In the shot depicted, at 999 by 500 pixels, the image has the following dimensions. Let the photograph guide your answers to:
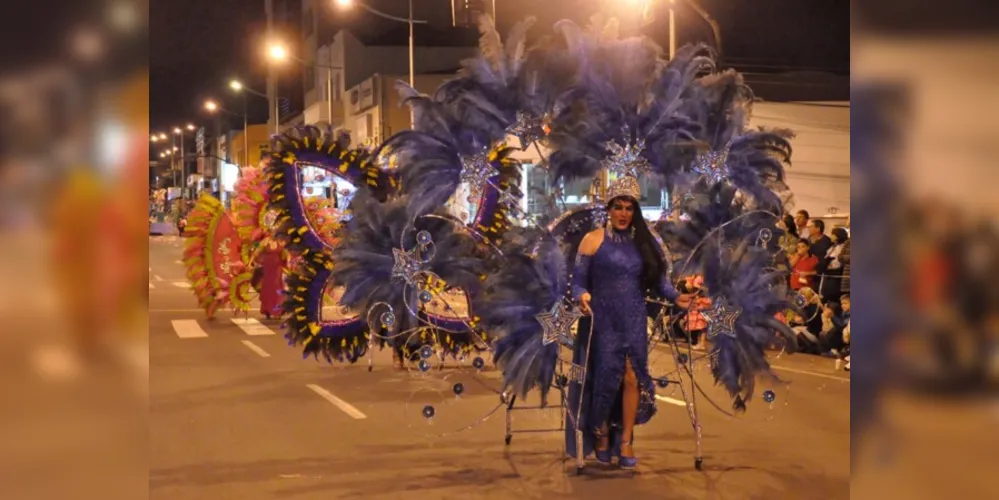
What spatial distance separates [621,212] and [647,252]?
36cm

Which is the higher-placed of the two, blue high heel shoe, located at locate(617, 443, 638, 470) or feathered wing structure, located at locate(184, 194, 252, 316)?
feathered wing structure, located at locate(184, 194, 252, 316)

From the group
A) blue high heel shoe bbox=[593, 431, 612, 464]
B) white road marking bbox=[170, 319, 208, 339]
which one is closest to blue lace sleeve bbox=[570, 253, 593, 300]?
blue high heel shoe bbox=[593, 431, 612, 464]

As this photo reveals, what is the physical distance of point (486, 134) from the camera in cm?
743

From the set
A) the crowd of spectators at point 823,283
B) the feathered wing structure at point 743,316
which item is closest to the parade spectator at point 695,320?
the crowd of spectators at point 823,283

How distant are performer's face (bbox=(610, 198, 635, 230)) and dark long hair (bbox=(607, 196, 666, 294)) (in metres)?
0.04

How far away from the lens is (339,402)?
10.4 metres

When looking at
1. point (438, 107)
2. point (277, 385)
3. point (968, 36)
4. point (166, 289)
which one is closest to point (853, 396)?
point (968, 36)

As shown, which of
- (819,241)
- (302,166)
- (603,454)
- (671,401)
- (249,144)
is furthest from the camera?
(249,144)

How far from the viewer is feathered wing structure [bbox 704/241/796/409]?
24.1ft

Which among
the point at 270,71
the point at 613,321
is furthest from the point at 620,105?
the point at 270,71

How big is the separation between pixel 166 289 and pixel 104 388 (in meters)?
25.0

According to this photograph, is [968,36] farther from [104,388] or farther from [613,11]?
[613,11]

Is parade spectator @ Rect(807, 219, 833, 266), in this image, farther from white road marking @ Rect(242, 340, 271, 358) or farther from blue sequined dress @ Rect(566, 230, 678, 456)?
white road marking @ Rect(242, 340, 271, 358)

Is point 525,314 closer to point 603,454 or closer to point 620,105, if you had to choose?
point 603,454
